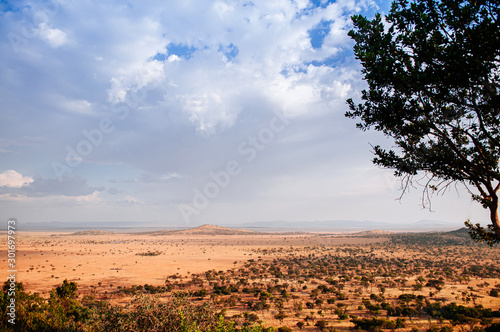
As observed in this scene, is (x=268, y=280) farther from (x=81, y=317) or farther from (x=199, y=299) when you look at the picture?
(x=81, y=317)

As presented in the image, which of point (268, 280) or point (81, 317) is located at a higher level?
point (81, 317)

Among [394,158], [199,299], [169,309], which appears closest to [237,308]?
[199,299]

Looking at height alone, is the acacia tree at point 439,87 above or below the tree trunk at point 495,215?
above

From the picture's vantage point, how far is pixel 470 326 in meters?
16.2

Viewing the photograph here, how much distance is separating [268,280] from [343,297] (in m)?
11.0

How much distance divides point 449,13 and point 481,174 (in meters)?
5.02

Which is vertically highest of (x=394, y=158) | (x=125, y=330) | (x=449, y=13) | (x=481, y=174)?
(x=449, y=13)

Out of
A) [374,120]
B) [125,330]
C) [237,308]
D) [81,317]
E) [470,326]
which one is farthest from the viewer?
[237,308]

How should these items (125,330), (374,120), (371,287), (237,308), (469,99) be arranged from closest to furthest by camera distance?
1. (125,330)
2. (469,99)
3. (374,120)
4. (237,308)
5. (371,287)

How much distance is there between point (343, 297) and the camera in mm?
23609

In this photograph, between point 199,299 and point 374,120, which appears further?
point 199,299

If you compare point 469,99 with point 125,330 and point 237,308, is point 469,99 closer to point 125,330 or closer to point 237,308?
point 125,330

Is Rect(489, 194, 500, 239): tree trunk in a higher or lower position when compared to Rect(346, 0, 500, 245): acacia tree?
lower

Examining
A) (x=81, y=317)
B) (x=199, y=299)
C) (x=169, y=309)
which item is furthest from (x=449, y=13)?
(x=199, y=299)
